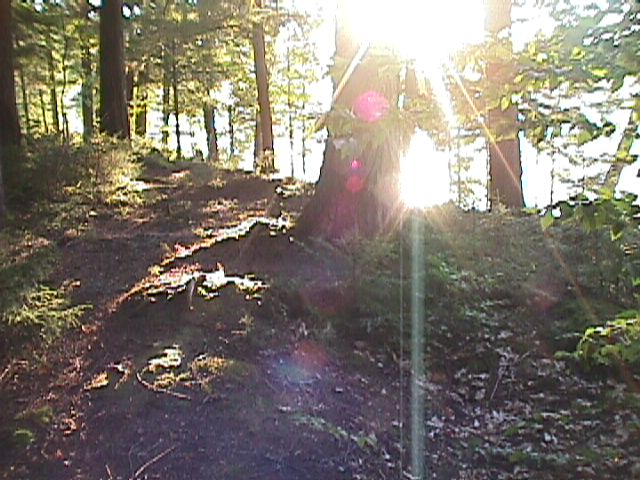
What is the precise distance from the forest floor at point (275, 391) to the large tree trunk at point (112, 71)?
27.2 feet

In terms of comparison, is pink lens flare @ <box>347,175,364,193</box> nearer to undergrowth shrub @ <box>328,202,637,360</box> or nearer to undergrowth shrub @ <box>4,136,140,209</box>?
undergrowth shrub @ <box>328,202,637,360</box>

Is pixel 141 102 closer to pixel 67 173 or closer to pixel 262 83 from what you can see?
pixel 262 83

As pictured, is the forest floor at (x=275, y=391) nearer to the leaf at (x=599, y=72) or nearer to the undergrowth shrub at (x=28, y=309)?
the undergrowth shrub at (x=28, y=309)

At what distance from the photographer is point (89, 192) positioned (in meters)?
9.66

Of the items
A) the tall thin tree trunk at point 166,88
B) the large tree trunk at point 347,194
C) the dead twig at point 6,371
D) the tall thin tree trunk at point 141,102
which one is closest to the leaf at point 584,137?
the dead twig at point 6,371

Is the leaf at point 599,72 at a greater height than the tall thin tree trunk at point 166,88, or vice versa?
the tall thin tree trunk at point 166,88

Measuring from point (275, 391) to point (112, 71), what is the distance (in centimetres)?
1180

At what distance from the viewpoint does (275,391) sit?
4.12m

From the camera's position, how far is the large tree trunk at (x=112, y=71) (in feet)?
45.2

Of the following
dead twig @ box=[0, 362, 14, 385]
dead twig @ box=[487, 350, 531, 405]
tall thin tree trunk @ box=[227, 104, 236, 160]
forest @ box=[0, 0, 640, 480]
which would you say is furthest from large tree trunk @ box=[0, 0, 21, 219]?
tall thin tree trunk @ box=[227, 104, 236, 160]

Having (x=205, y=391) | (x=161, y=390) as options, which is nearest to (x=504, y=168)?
(x=205, y=391)

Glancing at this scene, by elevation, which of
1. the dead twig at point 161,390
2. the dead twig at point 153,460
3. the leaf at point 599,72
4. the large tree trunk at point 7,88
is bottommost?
the dead twig at point 153,460

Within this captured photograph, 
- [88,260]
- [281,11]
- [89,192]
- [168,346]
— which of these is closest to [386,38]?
[168,346]

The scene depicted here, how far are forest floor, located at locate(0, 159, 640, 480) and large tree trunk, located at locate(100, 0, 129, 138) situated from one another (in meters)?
8.28
